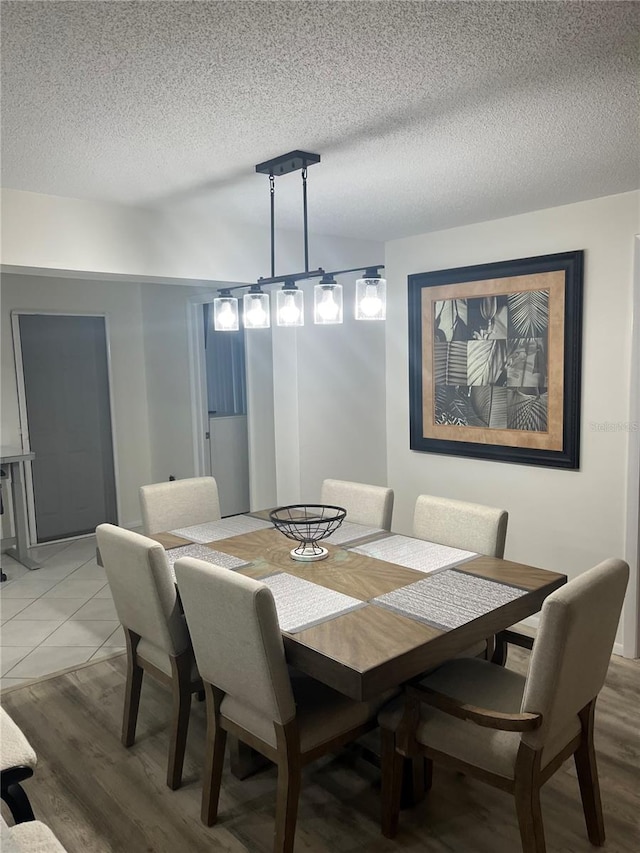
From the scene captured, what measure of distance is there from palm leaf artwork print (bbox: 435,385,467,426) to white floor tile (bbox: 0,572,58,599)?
9.62 ft

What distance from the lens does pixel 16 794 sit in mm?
1715

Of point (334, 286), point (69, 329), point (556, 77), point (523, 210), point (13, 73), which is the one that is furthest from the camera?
point (69, 329)

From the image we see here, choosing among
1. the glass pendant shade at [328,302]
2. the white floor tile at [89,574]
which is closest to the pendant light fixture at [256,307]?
the glass pendant shade at [328,302]

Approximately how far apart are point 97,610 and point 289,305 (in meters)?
2.52

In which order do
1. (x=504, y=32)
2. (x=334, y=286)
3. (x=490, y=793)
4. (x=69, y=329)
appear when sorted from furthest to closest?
(x=69, y=329) → (x=334, y=286) → (x=490, y=793) → (x=504, y=32)

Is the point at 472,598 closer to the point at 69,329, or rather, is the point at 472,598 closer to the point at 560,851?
the point at 560,851

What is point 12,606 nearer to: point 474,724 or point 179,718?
point 179,718

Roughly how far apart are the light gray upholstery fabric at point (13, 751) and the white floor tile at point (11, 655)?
1744 millimetres

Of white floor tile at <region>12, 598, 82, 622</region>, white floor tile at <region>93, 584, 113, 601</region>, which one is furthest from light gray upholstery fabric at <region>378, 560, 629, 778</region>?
white floor tile at <region>93, 584, 113, 601</region>

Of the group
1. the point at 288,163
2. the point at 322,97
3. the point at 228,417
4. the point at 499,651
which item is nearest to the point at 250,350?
the point at 228,417

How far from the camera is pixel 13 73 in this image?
5.42ft

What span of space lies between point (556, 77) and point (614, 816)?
91.7 inches

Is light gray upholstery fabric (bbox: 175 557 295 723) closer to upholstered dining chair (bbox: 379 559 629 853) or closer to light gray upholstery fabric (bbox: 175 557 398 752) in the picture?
light gray upholstery fabric (bbox: 175 557 398 752)

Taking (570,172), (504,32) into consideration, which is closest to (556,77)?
Result: (504,32)
